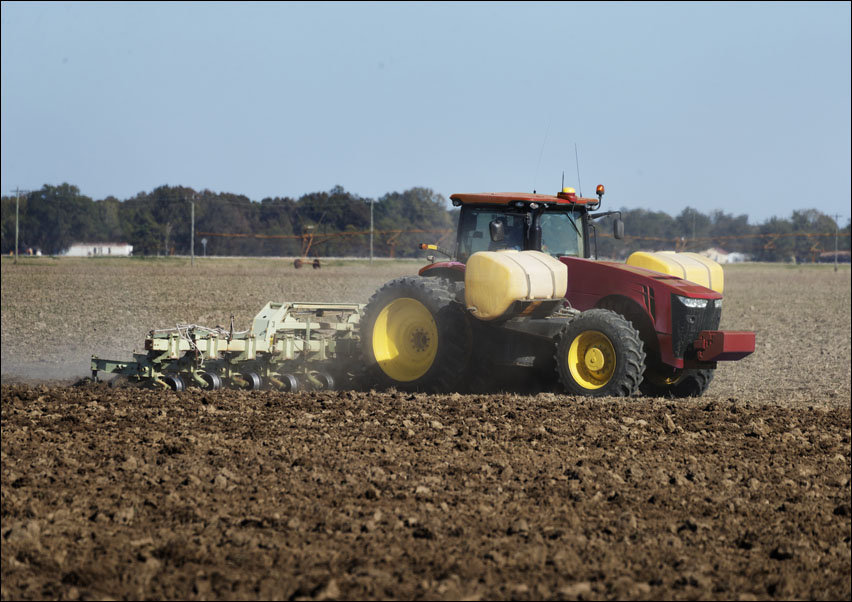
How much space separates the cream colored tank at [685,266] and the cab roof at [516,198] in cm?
83

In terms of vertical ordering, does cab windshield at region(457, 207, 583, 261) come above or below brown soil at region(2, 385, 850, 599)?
above

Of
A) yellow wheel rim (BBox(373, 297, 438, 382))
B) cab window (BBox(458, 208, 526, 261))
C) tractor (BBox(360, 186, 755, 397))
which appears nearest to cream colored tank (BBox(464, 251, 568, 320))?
tractor (BBox(360, 186, 755, 397))

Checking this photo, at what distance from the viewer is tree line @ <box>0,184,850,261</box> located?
229 ft

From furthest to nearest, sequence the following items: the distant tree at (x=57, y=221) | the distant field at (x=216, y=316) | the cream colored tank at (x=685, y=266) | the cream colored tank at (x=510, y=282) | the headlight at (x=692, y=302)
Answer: the distant tree at (x=57, y=221) → the distant field at (x=216, y=316) → the cream colored tank at (x=685, y=266) → the headlight at (x=692, y=302) → the cream colored tank at (x=510, y=282)

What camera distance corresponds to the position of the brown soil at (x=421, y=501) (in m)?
4.48

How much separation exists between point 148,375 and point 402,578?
6.54 m

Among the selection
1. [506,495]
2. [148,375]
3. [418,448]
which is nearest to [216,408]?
[148,375]

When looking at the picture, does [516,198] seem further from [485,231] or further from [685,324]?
[685,324]

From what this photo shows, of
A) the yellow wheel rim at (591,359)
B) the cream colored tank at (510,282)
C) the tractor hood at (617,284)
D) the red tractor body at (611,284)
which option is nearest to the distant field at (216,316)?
the red tractor body at (611,284)

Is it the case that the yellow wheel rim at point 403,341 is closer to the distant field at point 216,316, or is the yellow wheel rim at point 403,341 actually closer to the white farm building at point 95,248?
the distant field at point 216,316

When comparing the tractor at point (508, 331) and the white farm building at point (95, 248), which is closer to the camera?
the tractor at point (508, 331)

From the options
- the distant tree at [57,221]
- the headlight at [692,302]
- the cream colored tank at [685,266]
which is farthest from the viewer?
the distant tree at [57,221]

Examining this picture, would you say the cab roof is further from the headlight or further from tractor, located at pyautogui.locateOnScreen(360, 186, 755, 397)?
the headlight

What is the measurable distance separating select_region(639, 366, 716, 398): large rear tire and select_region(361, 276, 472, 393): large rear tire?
1.91 m
